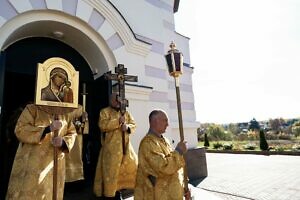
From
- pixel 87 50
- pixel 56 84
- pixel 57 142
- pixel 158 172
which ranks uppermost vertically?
pixel 87 50

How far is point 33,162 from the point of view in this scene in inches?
118

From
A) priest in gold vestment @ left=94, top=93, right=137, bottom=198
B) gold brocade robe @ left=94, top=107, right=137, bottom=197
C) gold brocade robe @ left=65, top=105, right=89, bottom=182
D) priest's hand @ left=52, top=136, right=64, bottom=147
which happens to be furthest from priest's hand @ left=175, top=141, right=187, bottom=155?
gold brocade robe @ left=65, top=105, right=89, bottom=182

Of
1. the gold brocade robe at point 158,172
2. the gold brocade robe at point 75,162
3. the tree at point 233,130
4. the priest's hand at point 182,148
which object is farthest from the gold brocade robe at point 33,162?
the tree at point 233,130

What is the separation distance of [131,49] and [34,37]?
7.07 feet

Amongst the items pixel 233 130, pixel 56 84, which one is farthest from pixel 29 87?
pixel 233 130

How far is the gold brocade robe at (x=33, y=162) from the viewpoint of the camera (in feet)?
9.45

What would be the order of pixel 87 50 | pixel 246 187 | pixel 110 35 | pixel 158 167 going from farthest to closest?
pixel 246 187 < pixel 87 50 < pixel 110 35 < pixel 158 167

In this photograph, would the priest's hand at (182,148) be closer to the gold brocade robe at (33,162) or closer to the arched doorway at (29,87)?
the gold brocade robe at (33,162)

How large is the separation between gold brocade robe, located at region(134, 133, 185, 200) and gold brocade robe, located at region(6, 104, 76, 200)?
1.02 m

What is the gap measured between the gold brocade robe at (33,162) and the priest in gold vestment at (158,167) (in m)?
1.02

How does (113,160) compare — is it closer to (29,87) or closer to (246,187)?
(29,87)

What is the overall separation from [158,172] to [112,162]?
1.59 m

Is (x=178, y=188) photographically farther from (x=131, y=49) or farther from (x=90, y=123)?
(x=131, y=49)

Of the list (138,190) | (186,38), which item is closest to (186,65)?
(186,38)
